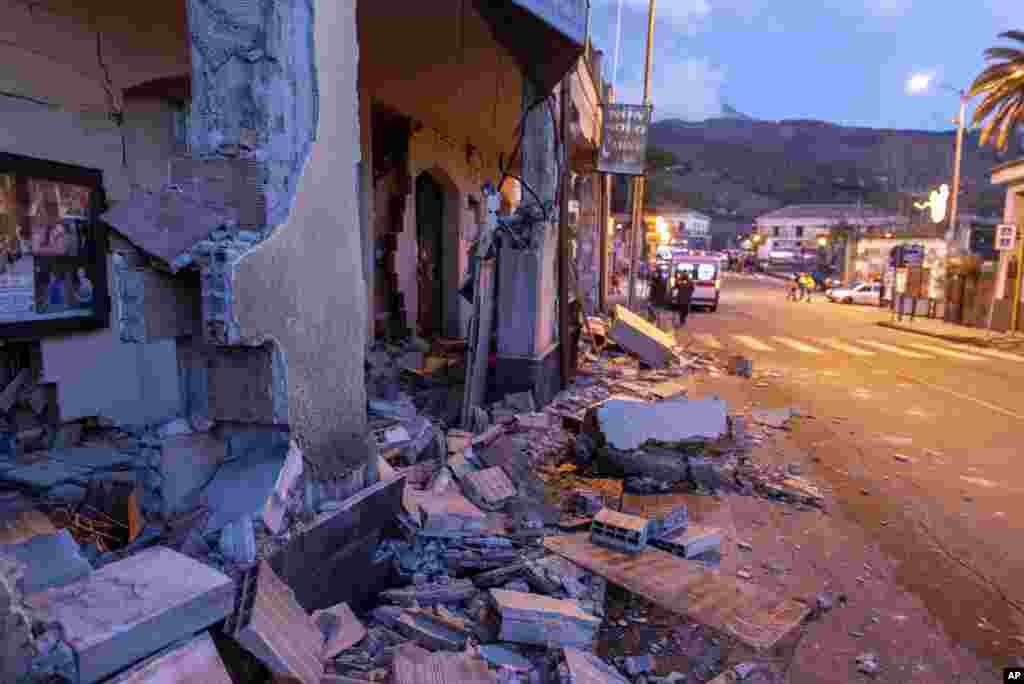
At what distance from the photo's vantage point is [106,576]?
228cm

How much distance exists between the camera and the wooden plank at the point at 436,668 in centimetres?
251

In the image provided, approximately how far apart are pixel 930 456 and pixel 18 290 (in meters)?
8.89

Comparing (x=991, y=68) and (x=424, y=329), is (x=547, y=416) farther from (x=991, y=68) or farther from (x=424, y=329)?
(x=991, y=68)

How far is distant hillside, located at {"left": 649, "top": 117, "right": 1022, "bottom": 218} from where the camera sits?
3848 inches

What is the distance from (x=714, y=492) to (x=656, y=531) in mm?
1379

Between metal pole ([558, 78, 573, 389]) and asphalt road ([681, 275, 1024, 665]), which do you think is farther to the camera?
metal pole ([558, 78, 573, 389])

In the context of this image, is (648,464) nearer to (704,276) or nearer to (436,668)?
(436,668)

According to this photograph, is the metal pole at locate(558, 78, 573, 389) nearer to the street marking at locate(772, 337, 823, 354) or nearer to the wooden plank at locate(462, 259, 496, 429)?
the wooden plank at locate(462, 259, 496, 429)

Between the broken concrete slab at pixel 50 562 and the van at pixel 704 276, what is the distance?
79.3 feet

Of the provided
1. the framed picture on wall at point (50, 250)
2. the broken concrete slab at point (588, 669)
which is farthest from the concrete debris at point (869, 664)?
the framed picture on wall at point (50, 250)

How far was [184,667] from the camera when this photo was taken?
2.03m

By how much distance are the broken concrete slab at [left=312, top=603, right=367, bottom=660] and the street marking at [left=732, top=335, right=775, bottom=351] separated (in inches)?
540

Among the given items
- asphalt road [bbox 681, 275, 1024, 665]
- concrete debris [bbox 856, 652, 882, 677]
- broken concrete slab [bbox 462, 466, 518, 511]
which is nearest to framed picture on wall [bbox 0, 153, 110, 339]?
broken concrete slab [bbox 462, 466, 518, 511]

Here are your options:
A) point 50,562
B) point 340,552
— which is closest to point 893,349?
point 340,552
